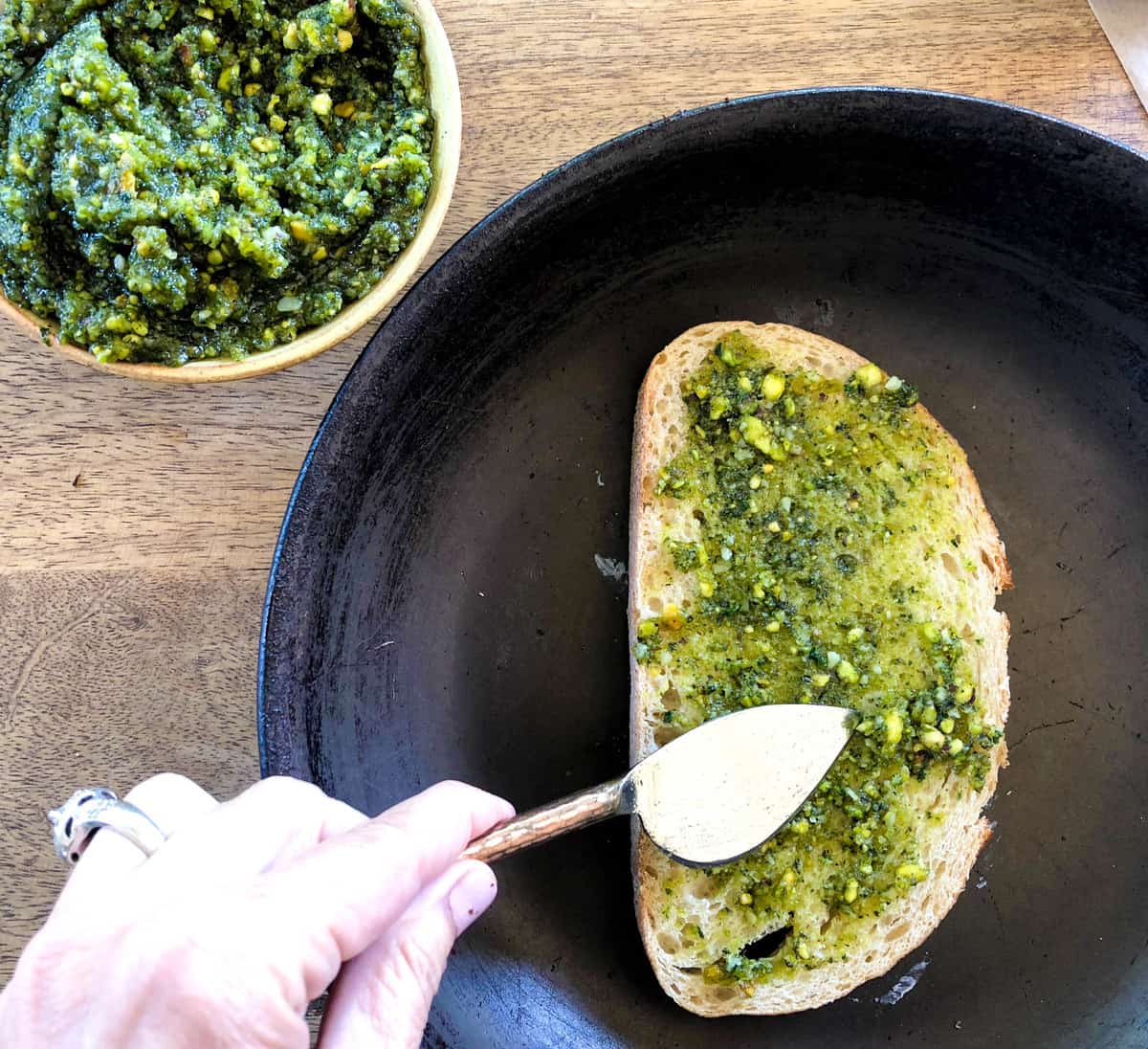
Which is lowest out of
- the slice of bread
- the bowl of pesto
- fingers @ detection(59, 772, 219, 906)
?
the slice of bread

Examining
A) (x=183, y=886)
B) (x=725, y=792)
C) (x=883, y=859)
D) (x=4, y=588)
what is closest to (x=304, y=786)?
(x=183, y=886)

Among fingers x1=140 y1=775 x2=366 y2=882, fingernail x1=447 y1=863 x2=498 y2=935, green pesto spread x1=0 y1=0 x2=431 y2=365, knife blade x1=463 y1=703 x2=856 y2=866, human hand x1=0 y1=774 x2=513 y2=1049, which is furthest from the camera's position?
knife blade x1=463 y1=703 x2=856 y2=866

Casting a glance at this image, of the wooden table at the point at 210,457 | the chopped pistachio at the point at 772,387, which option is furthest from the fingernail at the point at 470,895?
the chopped pistachio at the point at 772,387

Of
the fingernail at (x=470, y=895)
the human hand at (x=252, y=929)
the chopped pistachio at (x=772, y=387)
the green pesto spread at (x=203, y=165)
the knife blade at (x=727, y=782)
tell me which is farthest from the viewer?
the chopped pistachio at (x=772, y=387)

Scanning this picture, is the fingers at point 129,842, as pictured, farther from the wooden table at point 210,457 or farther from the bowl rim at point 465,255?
the wooden table at point 210,457

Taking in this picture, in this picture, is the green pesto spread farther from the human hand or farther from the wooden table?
the human hand

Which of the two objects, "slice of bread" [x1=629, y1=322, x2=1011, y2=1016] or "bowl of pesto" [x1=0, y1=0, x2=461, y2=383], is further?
"slice of bread" [x1=629, y1=322, x2=1011, y2=1016]

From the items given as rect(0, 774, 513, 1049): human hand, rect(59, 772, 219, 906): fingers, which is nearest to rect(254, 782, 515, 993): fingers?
rect(0, 774, 513, 1049): human hand
